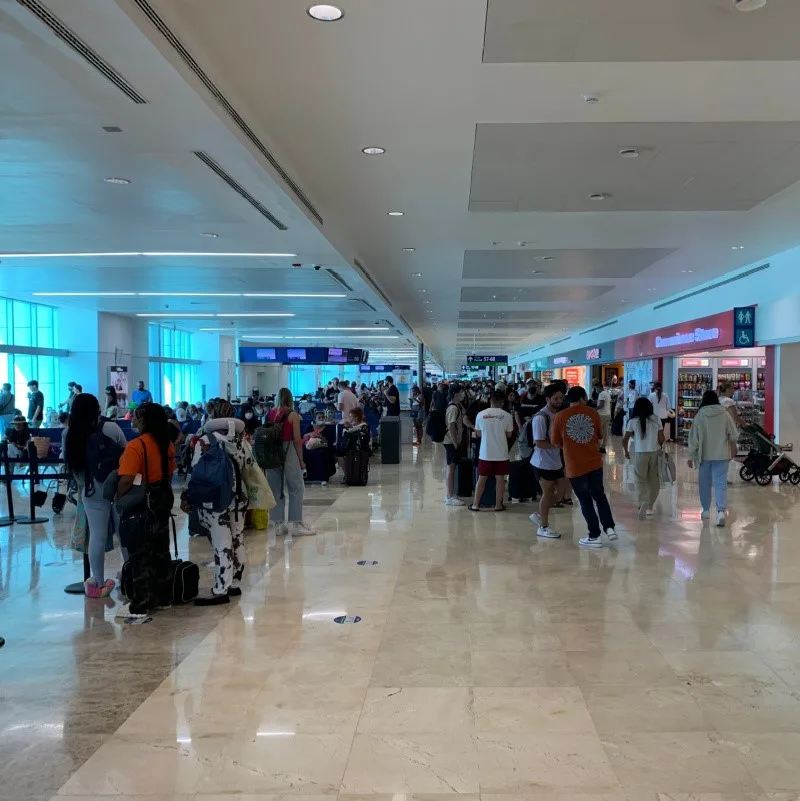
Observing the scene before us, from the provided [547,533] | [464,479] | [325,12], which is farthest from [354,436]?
[325,12]

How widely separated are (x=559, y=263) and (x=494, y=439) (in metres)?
5.79

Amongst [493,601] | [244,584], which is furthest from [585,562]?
[244,584]

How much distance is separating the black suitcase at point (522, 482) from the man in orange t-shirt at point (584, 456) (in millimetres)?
2583

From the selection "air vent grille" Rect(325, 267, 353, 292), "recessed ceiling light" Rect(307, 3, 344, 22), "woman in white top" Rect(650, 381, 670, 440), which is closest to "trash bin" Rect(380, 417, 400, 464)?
"air vent grille" Rect(325, 267, 353, 292)

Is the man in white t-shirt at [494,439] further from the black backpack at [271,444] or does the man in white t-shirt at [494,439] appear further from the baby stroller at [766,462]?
the baby stroller at [766,462]

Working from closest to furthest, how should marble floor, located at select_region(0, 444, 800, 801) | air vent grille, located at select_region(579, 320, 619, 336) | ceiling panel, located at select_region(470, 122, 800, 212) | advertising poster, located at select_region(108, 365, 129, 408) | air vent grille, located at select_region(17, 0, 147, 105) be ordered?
1. marble floor, located at select_region(0, 444, 800, 801)
2. air vent grille, located at select_region(17, 0, 147, 105)
3. ceiling panel, located at select_region(470, 122, 800, 212)
4. advertising poster, located at select_region(108, 365, 129, 408)
5. air vent grille, located at select_region(579, 320, 619, 336)

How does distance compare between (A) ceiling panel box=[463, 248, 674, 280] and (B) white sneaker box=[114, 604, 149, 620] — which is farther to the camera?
(A) ceiling panel box=[463, 248, 674, 280]

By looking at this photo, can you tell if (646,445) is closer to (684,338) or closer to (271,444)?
(271,444)

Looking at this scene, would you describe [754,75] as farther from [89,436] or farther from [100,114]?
[89,436]

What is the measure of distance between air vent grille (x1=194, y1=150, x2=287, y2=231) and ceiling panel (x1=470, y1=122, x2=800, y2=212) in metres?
2.33

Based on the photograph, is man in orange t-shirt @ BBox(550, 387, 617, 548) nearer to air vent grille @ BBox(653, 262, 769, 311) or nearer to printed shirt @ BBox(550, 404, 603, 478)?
printed shirt @ BBox(550, 404, 603, 478)

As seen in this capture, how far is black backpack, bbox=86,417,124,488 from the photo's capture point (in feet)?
18.1

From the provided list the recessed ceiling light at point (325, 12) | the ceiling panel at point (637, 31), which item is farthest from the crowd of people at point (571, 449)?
the recessed ceiling light at point (325, 12)

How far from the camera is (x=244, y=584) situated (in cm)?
620
